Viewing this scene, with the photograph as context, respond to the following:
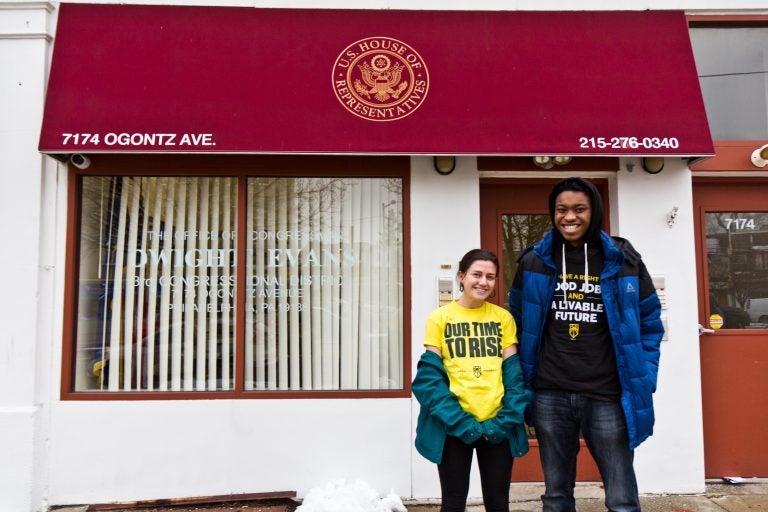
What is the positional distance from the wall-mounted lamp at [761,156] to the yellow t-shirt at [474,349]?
3021 millimetres

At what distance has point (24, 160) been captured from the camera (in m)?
4.30

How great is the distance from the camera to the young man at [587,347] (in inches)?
103

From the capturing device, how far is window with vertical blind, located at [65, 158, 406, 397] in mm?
4504

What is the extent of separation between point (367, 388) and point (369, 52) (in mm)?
2626

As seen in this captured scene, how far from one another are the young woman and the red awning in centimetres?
169

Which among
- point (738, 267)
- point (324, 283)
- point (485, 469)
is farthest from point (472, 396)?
point (738, 267)

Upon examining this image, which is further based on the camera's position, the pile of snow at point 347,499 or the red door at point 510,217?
the red door at point 510,217

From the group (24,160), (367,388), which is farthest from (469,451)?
(24,160)

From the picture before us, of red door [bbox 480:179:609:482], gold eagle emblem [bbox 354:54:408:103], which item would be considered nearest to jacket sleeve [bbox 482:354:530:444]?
red door [bbox 480:179:609:482]

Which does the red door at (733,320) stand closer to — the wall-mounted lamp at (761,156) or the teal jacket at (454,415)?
the wall-mounted lamp at (761,156)

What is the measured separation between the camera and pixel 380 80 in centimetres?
426

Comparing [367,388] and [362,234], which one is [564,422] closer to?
[367,388]

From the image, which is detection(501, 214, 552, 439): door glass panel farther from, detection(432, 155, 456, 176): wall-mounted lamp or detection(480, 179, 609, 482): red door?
detection(432, 155, 456, 176): wall-mounted lamp

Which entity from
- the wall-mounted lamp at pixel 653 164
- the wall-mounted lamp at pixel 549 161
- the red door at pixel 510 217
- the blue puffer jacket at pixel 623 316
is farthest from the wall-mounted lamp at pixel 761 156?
the blue puffer jacket at pixel 623 316
